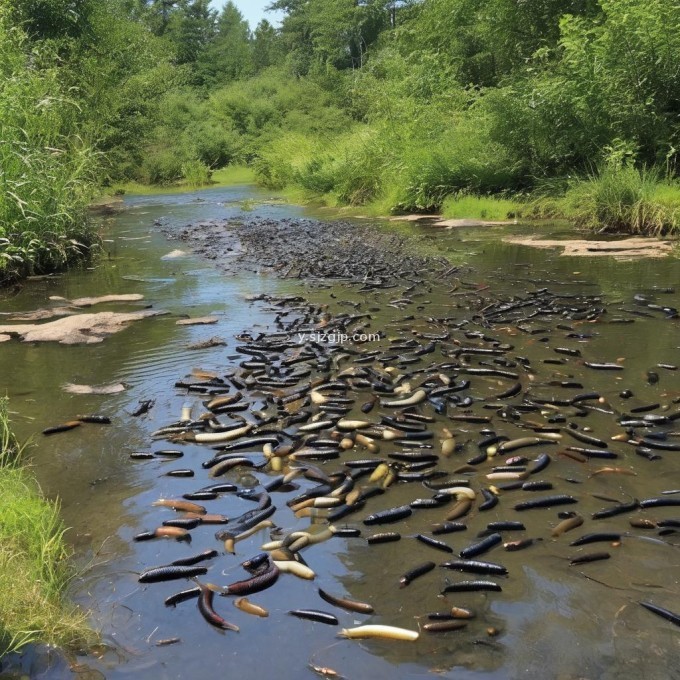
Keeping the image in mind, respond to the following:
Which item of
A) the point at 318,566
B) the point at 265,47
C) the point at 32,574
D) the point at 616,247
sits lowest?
the point at 318,566

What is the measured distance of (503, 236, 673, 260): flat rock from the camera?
11898 mm

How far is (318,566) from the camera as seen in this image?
11.4ft

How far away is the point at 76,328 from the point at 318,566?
19.1 ft

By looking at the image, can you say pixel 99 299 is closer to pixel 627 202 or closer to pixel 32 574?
pixel 32 574

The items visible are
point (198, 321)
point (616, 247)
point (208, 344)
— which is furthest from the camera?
point (616, 247)

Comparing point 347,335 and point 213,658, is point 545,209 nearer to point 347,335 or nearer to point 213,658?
point 347,335

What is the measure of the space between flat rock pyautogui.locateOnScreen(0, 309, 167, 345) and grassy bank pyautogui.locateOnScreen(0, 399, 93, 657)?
12.8 feet

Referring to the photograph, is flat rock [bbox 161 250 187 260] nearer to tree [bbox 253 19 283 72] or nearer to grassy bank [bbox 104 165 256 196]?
grassy bank [bbox 104 165 256 196]

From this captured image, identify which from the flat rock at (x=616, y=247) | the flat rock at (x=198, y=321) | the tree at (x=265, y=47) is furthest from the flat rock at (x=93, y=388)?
the tree at (x=265, y=47)

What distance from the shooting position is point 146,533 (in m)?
3.79

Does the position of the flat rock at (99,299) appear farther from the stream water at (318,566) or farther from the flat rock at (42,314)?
the stream water at (318,566)

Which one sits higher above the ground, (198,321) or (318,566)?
(198,321)

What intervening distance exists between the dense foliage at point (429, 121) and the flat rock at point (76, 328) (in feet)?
8.99

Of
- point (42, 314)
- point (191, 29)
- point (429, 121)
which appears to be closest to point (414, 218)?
point (429, 121)
